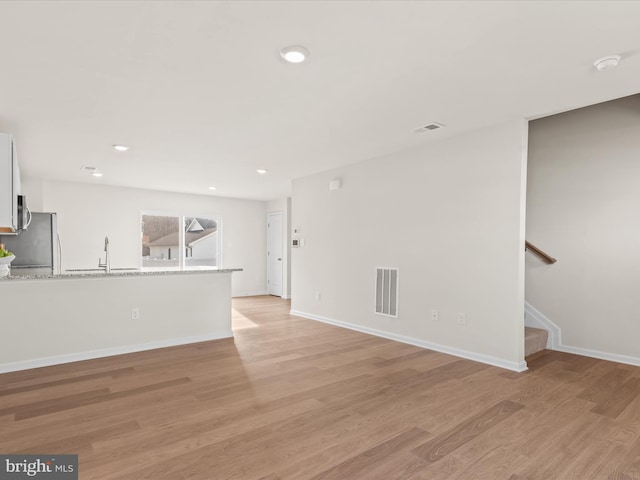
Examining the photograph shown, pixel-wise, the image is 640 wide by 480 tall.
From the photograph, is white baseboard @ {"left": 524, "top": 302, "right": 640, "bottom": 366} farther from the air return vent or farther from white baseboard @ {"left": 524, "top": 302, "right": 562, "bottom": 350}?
the air return vent

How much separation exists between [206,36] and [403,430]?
268 cm

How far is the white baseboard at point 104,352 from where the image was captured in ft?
11.5

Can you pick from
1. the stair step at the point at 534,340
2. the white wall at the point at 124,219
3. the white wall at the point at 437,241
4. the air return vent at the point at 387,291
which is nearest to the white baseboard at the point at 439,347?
the white wall at the point at 437,241

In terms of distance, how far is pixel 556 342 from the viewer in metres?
4.25

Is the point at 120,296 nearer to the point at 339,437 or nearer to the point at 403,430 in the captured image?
the point at 339,437

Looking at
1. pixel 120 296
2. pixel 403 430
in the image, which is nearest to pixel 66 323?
pixel 120 296

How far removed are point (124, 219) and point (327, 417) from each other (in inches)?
249

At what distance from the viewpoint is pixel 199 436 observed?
2.25m

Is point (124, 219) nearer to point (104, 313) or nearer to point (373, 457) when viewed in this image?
point (104, 313)

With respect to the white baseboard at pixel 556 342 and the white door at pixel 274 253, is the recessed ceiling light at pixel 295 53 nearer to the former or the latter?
the white baseboard at pixel 556 342

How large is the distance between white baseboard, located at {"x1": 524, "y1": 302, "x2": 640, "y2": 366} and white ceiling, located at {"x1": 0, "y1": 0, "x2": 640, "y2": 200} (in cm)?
243

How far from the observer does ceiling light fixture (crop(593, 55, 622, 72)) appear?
Answer: 2320 mm

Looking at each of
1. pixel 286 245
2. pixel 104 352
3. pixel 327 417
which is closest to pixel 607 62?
pixel 327 417

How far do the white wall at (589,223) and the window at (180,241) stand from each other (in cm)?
649
